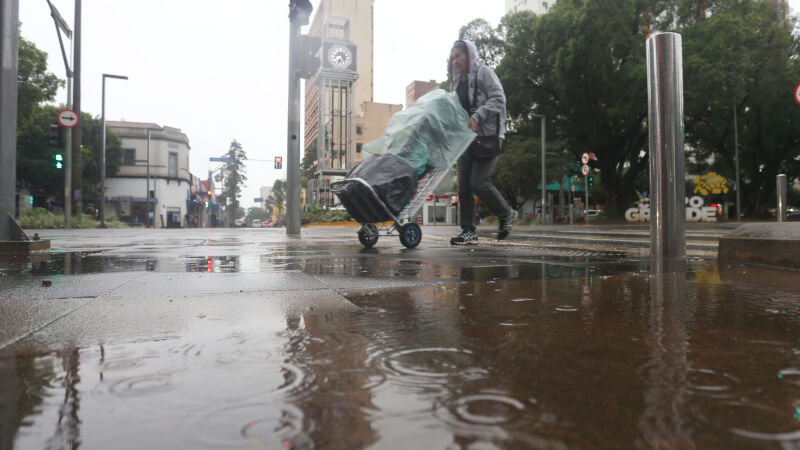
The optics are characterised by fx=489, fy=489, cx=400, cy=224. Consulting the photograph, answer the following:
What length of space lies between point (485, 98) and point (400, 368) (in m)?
5.45

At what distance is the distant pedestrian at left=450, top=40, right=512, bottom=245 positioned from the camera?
19.7 feet

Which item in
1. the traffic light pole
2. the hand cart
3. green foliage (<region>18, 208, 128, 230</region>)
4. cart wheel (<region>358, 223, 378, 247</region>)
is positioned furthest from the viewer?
green foliage (<region>18, 208, 128, 230</region>)

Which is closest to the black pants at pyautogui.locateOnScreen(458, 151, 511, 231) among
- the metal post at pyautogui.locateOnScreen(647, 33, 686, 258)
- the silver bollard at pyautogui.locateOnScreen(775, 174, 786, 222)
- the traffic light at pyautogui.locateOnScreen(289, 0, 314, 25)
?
the metal post at pyautogui.locateOnScreen(647, 33, 686, 258)

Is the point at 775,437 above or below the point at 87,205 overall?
below

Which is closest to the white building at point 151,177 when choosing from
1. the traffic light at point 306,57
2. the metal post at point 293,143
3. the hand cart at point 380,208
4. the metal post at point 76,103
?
the metal post at point 76,103

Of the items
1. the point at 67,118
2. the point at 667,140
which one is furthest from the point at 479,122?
the point at 67,118

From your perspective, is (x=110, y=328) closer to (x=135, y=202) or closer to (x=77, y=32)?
(x=77, y=32)

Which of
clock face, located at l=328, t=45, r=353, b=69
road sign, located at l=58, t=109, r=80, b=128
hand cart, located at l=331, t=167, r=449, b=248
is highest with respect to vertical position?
clock face, located at l=328, t=45, r=353, b=69

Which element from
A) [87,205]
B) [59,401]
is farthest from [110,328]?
[87,205]

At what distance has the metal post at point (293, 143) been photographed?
34.3ft

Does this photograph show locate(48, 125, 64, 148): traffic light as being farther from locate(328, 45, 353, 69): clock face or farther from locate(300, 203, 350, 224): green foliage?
locate(328, 45, 353, 69): clock face

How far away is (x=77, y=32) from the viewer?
22.0 metres

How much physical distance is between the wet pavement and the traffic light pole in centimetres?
866

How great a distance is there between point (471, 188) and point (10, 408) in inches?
220
